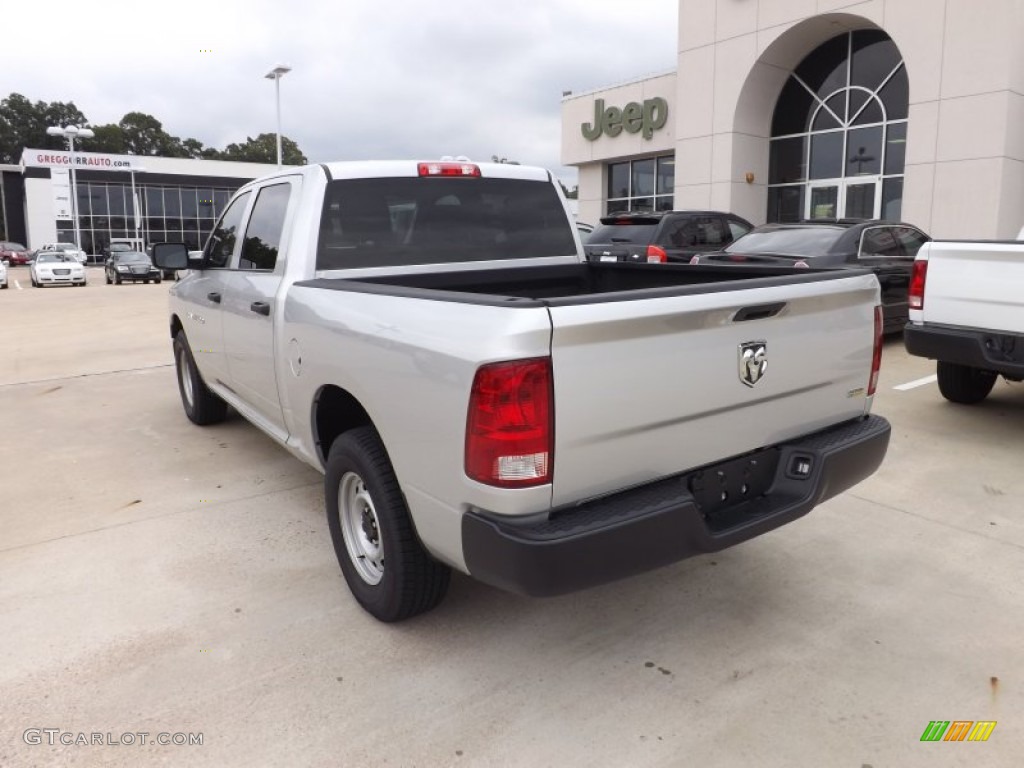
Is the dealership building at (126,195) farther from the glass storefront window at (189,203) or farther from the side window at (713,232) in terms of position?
the side window at (713,232)

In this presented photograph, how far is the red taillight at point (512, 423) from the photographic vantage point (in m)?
2.29

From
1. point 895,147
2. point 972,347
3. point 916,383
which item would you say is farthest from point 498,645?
point 895,147

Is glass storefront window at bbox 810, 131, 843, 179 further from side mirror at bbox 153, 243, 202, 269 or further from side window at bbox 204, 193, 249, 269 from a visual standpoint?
side mirror at bbox 153, 243, 202, 269

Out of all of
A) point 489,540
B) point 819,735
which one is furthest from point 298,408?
point 819,735

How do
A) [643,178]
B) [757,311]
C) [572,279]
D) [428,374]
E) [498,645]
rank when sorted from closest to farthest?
1. [428,374]
2. [757,311]
3. [498,645]
4. [572,279]
5. [643,178]

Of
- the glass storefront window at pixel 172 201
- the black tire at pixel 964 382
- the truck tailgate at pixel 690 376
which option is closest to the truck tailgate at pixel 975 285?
the black tire at pixel 964 382

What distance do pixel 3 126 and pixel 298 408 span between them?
121351 millimetres

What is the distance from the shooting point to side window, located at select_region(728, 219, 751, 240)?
42.7 ft

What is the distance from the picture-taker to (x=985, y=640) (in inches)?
120

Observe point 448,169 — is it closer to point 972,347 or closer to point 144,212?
point 972,347

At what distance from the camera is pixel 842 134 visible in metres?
18.4

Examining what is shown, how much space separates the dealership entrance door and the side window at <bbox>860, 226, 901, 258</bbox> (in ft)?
25.9

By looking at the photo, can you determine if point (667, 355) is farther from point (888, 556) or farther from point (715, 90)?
point (715, 90)

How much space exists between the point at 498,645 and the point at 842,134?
1852 cm
